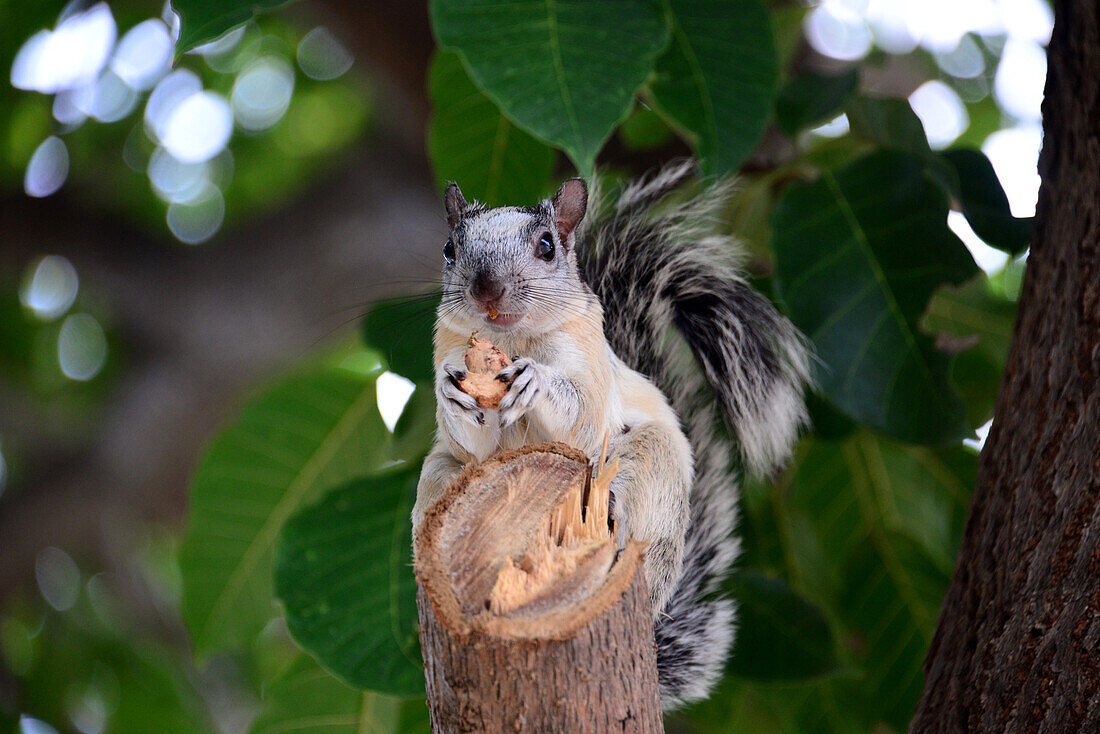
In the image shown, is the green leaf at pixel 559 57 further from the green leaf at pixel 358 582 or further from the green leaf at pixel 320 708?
the green leaf at pixel 320 708

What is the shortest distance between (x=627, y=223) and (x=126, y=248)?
1.83 m

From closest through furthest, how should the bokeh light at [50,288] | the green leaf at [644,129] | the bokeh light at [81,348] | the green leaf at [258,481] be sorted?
the green leaf at [258,481] → the green leaf at [644,129] → the bokeh light at [50,288] → the bokeh light at [81,348]

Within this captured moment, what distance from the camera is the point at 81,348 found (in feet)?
9.50

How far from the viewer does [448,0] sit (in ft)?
3.02

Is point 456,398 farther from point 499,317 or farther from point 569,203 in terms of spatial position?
point 569,203

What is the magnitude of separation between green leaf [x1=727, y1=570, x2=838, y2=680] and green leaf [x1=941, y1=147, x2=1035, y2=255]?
0.51m

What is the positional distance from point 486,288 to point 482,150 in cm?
50

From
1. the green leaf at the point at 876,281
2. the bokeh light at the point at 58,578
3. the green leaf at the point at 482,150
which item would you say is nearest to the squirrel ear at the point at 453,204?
the green leaf at the point at 482,150

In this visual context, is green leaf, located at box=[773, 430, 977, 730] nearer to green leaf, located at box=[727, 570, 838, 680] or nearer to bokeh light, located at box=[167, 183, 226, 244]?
green leaf, located at box=[727, 570, 838, 680]

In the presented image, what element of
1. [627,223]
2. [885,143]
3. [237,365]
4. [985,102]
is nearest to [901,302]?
[885,143]

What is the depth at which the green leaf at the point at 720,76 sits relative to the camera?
1.04 m

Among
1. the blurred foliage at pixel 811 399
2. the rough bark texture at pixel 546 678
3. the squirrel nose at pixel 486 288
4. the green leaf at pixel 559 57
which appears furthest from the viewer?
the blurred foliage at pixel 811 399

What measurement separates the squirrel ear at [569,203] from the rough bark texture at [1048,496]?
45 centimetres

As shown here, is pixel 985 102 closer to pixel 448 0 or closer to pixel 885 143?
pixel 885 143
